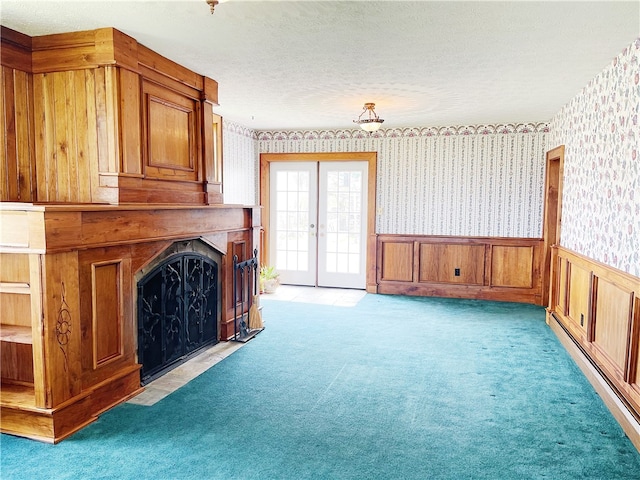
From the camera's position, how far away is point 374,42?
3.38 m

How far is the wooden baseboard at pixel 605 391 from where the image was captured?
9.47 ft

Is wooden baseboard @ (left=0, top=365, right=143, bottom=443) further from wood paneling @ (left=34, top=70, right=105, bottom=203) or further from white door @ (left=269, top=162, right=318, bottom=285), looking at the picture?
white door @ (left=269, top=162, right=318, bottom=285)

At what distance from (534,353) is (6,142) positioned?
4.63 meters

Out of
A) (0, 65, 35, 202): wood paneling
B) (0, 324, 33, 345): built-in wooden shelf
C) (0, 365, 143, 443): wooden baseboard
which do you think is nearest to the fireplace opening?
(0, 365, 143, 443): wooden baseboard

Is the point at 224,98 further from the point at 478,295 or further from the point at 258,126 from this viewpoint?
the point at 478,295

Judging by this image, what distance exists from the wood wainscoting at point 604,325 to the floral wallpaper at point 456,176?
1.68 m

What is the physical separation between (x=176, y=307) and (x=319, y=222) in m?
4.04

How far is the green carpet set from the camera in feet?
8.27

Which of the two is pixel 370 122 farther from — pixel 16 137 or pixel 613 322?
pixel 16 137

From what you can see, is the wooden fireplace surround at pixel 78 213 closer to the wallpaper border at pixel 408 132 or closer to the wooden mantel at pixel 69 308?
the wooden mantel at pixel 69 308

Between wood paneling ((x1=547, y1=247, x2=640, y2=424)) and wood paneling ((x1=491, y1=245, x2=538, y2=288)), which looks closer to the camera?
wood paneling ((x1=547, y1=247, x2=640, y2=424))

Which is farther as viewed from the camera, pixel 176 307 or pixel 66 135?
pixel 176 307

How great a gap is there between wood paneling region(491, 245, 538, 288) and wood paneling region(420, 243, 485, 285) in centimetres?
18

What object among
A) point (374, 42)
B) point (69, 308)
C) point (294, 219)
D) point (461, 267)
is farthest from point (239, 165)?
point (69, 308)
